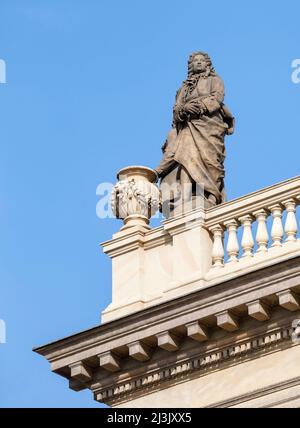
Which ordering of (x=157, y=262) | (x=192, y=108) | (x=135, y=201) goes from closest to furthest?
(x=157, y=262) → (x=135, y=201) → (x=192, y=108)

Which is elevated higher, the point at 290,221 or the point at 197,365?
the point at 290,221

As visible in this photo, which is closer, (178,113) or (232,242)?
(232,242)

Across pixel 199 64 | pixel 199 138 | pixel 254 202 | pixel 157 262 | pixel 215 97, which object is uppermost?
pixel 199 64

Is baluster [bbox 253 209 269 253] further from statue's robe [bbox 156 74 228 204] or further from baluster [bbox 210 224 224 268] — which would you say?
statue's robe [bbox 156 74 228 204]

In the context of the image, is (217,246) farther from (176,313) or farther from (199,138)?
(199,138)

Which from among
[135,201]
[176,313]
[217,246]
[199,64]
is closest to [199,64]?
[199,64]

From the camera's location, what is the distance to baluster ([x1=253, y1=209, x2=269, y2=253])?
40.3 metres

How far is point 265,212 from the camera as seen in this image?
4053 centimetres

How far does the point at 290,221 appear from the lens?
40.2m

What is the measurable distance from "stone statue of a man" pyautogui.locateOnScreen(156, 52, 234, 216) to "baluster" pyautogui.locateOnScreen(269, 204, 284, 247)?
133cm

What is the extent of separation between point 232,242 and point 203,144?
1.89m

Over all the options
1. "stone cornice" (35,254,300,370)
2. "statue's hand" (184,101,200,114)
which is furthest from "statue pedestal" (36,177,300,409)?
"statue's hand" (184,101,200,114)
